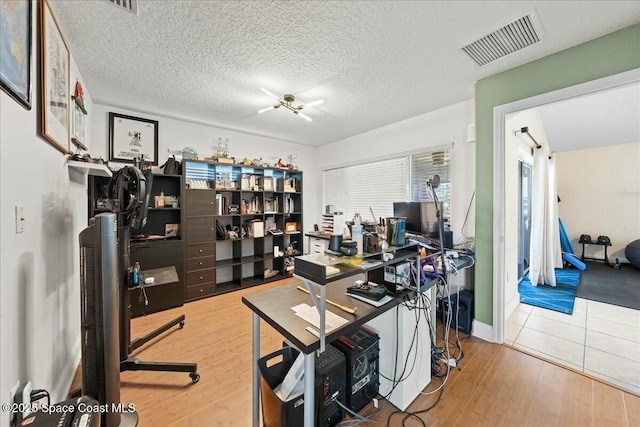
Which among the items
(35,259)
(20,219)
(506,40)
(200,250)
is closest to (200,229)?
(200,250)

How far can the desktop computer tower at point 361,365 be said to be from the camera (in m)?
1.48

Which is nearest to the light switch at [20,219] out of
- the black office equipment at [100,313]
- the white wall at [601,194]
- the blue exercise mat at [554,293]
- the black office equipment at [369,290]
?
the black office equipment at [100,313]

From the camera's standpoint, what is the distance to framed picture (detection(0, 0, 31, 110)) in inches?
39.3

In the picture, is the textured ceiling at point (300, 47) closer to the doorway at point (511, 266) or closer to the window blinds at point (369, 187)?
the doorway at point (511, 266)

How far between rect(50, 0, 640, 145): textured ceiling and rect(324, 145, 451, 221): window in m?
0.79

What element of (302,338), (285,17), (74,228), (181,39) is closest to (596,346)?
(302,338)

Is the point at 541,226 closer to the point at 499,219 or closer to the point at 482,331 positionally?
the point at 499,219

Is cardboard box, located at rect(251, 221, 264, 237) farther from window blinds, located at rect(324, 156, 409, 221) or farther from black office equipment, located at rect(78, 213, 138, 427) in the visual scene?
black office equipment, located at rect(78, 213, 138, 427)

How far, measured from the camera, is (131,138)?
3207 millimetres

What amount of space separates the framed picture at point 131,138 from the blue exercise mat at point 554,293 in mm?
5719

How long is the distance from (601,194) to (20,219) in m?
8.81

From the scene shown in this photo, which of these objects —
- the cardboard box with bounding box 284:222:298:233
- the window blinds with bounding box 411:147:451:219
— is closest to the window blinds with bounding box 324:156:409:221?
the window blinds with bounding box 411:147:451:219

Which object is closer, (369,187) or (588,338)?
(588,338)

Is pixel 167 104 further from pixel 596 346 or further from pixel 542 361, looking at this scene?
pixel 596 346
